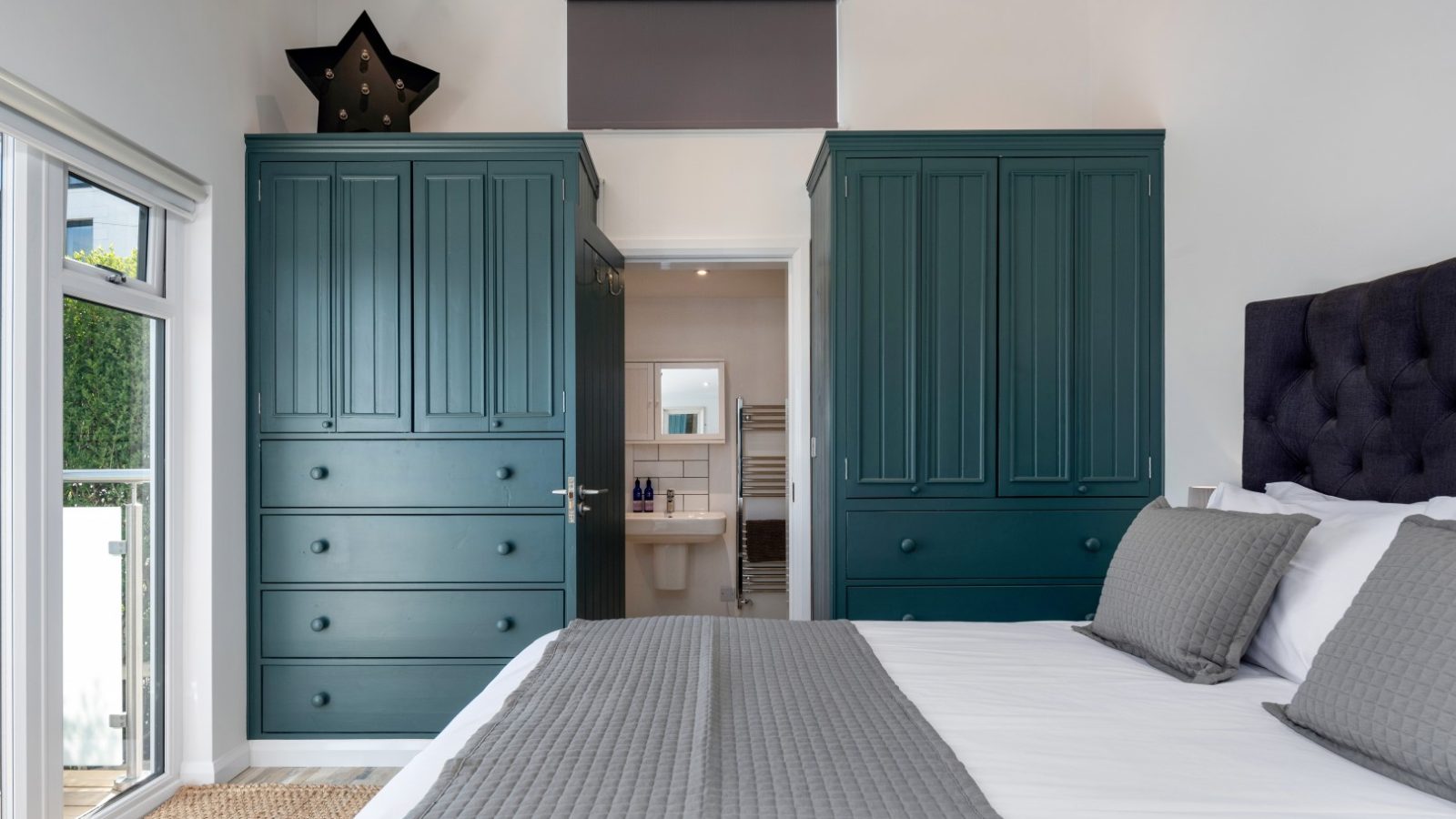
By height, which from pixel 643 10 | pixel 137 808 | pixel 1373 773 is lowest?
pixel 137 808

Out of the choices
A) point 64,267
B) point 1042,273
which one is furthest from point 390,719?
point 1042,273

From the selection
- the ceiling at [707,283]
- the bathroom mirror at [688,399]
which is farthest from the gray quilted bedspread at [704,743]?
the bathroom mirror at [688,399]

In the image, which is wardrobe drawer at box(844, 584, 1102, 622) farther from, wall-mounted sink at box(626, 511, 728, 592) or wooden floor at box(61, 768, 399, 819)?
wall-mounted sink at box(626, 511, 728, 592)

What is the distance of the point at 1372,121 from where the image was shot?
187 centimetres

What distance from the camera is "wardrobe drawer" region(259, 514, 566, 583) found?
2889mm

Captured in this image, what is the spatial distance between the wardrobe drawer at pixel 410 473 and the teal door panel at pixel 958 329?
4.39 feet

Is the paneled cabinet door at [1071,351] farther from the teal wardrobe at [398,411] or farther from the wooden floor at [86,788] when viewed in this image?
the wooden floor at [86,788]

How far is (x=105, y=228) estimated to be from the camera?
2.36m

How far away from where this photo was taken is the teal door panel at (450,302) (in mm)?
2902

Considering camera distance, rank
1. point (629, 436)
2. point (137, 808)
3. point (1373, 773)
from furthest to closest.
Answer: point (629, 436) < point (137, 808) < point (1373, 773)

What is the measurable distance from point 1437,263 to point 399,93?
3.21 meters

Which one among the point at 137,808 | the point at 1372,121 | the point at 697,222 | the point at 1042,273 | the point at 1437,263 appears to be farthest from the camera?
the point at 697,222

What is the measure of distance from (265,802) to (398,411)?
4.35ft

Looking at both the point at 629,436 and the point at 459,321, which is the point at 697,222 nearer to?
the point at 459,321
